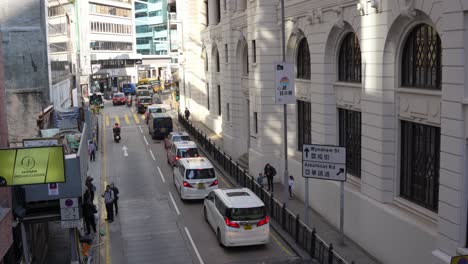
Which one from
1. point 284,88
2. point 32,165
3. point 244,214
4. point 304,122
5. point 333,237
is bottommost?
point 333,237

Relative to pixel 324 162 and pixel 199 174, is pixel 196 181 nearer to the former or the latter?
pixel 199 174

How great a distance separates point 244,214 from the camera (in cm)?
1892

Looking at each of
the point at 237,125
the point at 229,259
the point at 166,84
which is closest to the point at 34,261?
the point at 229,259

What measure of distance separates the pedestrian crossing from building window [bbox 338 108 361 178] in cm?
3516

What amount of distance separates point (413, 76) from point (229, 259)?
8.38 meters

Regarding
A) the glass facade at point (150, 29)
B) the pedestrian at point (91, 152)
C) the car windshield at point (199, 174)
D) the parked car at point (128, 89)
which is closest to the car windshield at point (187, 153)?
the car windshield at point (199, 174)

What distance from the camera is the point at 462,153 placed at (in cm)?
1395

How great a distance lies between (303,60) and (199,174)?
740 cm

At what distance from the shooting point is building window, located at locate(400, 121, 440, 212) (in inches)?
650

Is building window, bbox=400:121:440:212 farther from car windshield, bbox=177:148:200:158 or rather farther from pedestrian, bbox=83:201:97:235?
car windshield, bbox=177:148:200:158

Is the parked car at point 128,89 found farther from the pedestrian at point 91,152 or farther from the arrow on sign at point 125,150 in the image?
the pedestrian at point 91,152

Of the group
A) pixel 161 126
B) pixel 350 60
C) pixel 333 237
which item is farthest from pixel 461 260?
pixel 161 126

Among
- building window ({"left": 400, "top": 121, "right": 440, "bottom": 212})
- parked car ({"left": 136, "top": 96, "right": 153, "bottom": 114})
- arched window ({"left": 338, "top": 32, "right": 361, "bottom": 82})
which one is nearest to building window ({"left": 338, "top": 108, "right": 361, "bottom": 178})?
arched window ({"left": 338, "top": 32, "right": 361, "bottom": 82})

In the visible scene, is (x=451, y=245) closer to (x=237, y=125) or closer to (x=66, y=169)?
(x=66, y=169)
